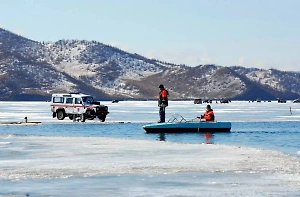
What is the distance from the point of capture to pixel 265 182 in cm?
1955

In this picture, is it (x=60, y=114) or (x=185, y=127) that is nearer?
(x=185, y=127)

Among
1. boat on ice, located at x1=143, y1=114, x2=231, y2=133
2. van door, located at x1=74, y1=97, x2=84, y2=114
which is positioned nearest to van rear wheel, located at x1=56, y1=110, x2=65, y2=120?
van door, located at x1=74, y1=97, x2=84, y2=114

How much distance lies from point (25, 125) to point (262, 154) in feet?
103

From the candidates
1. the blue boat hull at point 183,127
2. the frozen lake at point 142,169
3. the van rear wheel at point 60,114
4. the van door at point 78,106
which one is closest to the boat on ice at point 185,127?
the blue boat hull at point 183,127

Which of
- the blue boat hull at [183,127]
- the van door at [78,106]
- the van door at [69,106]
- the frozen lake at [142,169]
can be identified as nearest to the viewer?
the frozen lake at [142,169]

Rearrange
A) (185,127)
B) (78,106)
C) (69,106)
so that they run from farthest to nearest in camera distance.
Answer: (69,106), (78,106), (185,127)

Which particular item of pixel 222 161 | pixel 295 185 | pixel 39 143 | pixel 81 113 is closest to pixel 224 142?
pixel 39 143

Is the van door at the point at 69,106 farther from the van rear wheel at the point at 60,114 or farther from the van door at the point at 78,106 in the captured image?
the van rear wheel at the point at 60,114

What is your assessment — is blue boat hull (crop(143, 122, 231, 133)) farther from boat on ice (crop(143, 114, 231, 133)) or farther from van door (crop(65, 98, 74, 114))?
van door (crop(65, 98, 74, 114))

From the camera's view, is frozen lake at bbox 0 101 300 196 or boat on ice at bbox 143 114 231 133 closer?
→ frozen lake at bbox 0 101 300 196

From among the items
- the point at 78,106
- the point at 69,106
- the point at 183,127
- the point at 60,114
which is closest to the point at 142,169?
the point at 183,127

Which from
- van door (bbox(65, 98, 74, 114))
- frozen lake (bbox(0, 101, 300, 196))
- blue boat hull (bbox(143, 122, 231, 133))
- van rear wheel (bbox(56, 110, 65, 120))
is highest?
van door (bbox(65, 98, 74, 114))

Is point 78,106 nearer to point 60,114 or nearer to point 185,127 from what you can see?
point 60,114

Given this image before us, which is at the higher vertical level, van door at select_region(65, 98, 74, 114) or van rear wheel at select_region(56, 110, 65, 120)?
van door at select_region(65, 98, 74, 114)
